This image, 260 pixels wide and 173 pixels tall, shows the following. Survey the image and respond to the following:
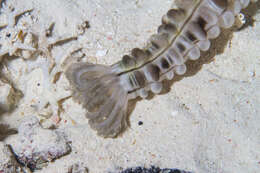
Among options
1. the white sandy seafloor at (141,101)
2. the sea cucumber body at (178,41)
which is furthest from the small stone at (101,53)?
the sea cucumber body at (178,41)

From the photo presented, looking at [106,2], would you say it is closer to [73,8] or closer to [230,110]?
[73,8]

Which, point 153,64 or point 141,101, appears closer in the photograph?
point 153,64

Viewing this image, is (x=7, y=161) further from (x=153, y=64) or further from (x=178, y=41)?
(x=178, y=41)

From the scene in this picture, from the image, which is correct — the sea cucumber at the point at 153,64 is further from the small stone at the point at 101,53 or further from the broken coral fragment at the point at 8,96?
the broken coral fragment at the point at 8,96

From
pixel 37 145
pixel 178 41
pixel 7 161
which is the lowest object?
pixel 7 161

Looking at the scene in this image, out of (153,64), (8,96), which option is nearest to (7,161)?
(8,96)

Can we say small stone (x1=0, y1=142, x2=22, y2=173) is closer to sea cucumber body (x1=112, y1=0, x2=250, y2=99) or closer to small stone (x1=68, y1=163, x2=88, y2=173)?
small stone (x1=68, y1=163, x2=88, y2=173)

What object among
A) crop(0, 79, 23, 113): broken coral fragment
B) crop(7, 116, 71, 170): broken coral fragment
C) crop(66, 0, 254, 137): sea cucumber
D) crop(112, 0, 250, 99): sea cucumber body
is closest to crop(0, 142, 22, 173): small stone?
crop(7, 116, 71, 170): broken coral fragment
